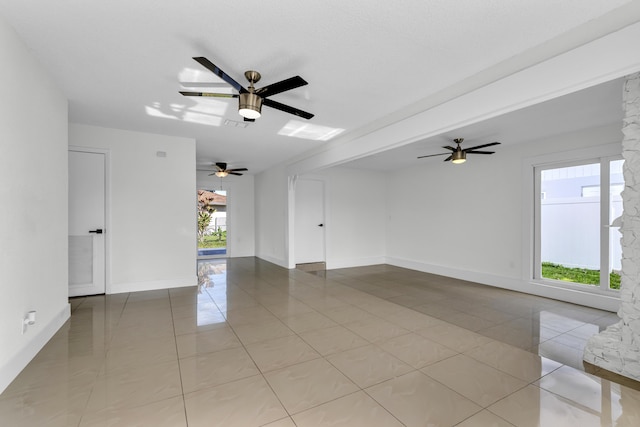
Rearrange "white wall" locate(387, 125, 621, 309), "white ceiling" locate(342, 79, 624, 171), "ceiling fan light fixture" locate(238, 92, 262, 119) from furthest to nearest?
"white wall" locate(387, 125, 621, 309)
"white ceiling" locate(342, 79, 624, 171)
"ceiling fan light fixture" locate(238, 92, 262, 119)

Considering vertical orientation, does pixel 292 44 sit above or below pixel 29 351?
above

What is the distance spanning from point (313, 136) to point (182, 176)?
2.21 metres

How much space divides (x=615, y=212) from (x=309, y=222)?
508cm

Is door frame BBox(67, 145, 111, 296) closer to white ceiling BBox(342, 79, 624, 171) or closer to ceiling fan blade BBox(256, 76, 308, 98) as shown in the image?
ceiling fan blade BBox(256, 76, 308, 98)

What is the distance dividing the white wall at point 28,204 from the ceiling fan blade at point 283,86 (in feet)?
5.57

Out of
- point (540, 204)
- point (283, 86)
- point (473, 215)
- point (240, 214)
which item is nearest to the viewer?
point (283, 86)

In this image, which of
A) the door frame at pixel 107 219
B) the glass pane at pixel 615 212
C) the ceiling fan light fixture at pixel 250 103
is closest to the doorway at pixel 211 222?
the door frame at pixel 107 219

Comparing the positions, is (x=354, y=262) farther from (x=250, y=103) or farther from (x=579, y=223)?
(x=250, y=103)

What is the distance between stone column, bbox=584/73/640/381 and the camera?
208 cm

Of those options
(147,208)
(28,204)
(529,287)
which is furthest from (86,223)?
(529,287)

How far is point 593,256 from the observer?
159 inches

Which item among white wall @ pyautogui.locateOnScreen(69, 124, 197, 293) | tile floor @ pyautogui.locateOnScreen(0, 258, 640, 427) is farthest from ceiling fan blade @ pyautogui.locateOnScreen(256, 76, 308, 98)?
white wall @ pyautogui.locateOnScreen(69, 124, 197, 293)

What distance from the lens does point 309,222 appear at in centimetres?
676

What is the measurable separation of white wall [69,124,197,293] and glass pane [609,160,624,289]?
5.93 m
